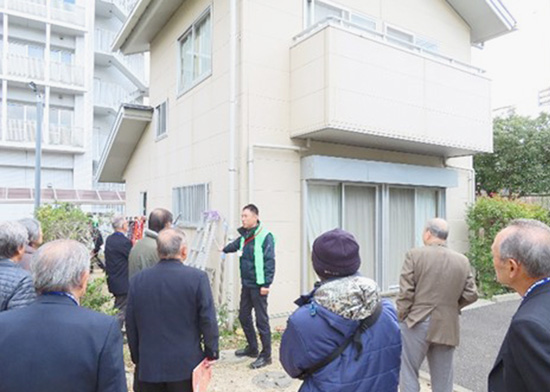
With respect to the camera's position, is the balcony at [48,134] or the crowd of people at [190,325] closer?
Result: the crowd of people at [190,325]

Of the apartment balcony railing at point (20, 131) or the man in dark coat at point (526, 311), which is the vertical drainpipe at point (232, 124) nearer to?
the man in dark coat at point (526, 311)

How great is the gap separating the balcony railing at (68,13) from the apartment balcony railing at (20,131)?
6108 mm

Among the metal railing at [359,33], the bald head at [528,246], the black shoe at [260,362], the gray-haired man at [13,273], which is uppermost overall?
the metal railing at [359,33]

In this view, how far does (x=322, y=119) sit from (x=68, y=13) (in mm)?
21511

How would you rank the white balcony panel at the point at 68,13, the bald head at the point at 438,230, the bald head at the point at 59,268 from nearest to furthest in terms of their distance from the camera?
the bald head at the point at 59,268
the bald head at the point at 438,230
the white balcony panel at the point at 68,13

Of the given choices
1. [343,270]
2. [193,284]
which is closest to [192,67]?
[193,284]

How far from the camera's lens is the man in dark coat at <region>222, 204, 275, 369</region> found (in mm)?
4660

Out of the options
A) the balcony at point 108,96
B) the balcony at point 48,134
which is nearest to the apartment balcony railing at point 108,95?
the balcony at point 108,96

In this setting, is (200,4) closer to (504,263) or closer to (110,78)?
(504,263)

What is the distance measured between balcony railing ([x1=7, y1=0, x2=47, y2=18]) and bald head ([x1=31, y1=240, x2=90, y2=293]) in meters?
23.6

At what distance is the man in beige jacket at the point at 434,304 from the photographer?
3381 mm

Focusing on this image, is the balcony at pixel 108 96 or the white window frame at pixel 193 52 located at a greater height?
the balcony at pixel 108 96

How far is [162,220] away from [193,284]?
4.82 ft

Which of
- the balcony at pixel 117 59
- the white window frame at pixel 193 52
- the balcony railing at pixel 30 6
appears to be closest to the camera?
the white window frame at pixel 193 52
